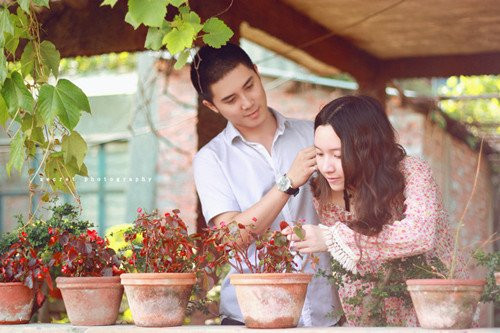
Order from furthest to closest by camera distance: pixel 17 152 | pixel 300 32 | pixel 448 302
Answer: pixel 300 32 → pixel 17 152 → pixel 448 302

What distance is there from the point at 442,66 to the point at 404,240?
13.8 feet

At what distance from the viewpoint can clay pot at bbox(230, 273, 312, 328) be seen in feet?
9.14

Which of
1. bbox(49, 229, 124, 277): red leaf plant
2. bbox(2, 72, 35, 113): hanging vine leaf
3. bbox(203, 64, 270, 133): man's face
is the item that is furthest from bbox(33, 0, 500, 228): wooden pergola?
bbox(49, 229, 124, 277): red leaf plant

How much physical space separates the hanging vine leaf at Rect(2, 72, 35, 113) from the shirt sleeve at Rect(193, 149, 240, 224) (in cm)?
69

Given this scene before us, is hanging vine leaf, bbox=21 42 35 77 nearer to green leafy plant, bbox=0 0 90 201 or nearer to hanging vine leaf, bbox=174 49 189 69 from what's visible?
green leafy plant, bbox=0 0 90 201

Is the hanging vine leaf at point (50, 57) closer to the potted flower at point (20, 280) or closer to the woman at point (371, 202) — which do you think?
the potted flower at point (20, 280)

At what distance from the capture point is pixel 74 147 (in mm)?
3463

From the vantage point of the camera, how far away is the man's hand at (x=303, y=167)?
3.20m

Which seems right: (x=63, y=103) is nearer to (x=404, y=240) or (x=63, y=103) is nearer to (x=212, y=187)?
(x=212, y=187)

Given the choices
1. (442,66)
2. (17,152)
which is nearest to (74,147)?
(17,152)

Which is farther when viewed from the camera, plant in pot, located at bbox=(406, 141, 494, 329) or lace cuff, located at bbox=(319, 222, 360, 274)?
lace cuff, located at bbox=(319, 222, 360, 274)

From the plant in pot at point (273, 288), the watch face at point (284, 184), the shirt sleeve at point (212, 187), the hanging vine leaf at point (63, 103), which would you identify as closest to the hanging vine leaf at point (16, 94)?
the hanging vine leaf at point (63, 103)

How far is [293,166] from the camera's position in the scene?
10.7 feet

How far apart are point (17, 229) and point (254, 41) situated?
119 inches
